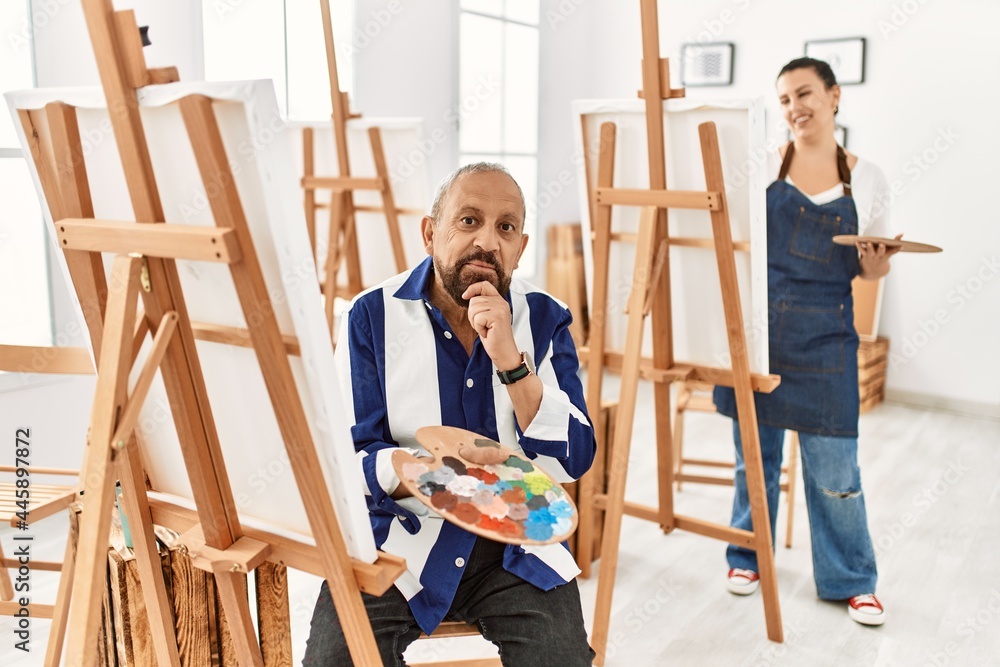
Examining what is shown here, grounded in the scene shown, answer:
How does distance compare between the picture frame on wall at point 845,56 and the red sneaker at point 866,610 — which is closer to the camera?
the red sneaker at point 866,610

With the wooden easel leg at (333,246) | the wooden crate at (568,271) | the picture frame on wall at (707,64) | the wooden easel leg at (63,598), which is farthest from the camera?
the wooden crate at (568,271)

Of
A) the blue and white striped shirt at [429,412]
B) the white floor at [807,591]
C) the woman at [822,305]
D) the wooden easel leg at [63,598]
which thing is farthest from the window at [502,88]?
the wooden easel leg at [63,598]

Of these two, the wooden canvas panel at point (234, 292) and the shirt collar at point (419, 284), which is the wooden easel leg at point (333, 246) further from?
the wooden canvas panel at point (234, 292)

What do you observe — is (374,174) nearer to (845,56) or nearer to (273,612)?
(273,612)

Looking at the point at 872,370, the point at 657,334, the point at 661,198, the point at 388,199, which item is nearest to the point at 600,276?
the point at 657,334

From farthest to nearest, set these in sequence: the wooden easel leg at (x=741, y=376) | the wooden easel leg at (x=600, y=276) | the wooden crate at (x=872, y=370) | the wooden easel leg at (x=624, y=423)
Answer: the wooden crate at (x=872, y=370)
the wooden easel leg at (x=600, y=276)
the wooden easel leg at (x=624, y=423)
the wooden easel leg at (x=741, y=376)

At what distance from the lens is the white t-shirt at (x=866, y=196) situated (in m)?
2.62

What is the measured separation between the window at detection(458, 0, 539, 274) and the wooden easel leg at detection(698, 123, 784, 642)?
2.91m

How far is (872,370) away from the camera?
4953mm

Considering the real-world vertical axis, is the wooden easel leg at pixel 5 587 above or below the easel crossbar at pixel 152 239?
below

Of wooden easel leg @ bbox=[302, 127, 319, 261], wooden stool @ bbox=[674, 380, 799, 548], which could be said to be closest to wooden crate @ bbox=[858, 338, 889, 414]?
wooden stool @ bbox=[674, 380, 799, 548]

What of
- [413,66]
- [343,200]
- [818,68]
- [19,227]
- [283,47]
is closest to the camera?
[818,68]

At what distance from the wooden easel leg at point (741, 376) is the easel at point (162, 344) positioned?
4.14 feet

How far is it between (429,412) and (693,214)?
1.00 metres
